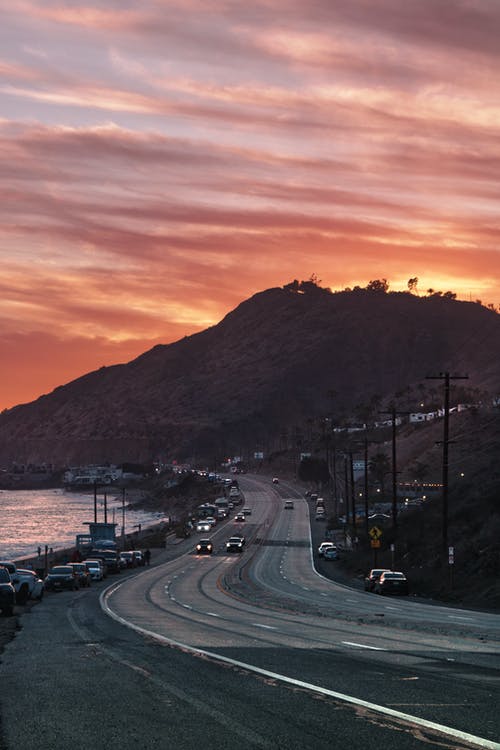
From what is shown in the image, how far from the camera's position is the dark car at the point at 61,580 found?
58406 mm

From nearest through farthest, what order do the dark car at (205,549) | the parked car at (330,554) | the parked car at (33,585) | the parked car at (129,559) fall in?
the parked car at (33,585) < the parked car at (129,559) < the parked car at (330,554) < the dark car at (205,549)

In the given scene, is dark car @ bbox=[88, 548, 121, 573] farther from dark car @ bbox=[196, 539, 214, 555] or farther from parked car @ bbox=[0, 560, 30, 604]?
parked car @ bbox=[0, 560, 30, 604]

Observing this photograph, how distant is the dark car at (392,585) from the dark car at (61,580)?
17493 mm

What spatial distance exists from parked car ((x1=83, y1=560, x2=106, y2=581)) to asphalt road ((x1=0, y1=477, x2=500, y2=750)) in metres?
35.9

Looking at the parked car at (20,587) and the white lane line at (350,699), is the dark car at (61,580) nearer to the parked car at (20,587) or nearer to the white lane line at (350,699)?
the parked car at (20,587)

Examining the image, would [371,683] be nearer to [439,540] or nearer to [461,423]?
[439,540]

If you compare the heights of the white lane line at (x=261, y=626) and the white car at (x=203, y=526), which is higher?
the white lane line at (x=261, y=626)

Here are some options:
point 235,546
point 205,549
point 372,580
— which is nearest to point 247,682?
point 372,580

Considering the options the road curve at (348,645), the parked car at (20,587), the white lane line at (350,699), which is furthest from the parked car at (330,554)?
the white lane line at (350,699)

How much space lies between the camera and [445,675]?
15.7 m

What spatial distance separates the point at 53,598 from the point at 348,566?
42.7m

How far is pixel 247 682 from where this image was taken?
15.0 meters

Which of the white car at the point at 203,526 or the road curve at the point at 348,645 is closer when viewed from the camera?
the road curve at the point at 348,645

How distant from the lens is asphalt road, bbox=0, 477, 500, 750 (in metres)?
10.8
